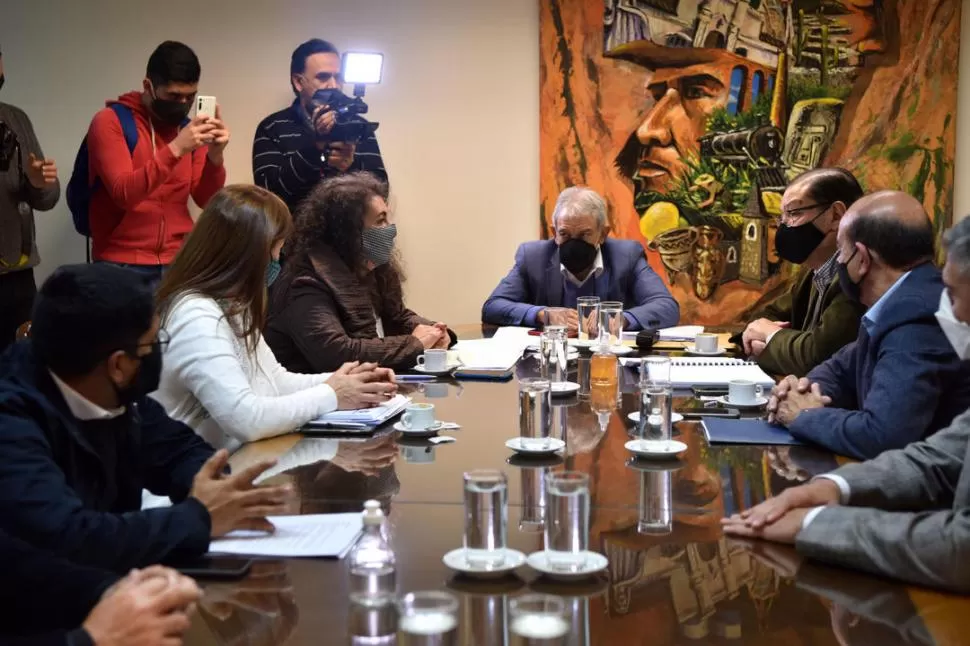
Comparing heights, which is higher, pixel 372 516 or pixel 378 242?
pixel 378 242

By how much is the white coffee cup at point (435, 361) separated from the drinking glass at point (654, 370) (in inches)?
30.5

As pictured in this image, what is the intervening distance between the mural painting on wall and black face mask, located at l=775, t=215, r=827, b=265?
6.73 ft

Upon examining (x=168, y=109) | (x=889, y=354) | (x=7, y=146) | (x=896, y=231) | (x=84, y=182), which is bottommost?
(x=889, y=354)

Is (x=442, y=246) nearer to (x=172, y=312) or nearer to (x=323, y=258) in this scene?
(x=323, y=258)

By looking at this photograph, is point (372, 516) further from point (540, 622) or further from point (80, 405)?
point (80, 405)

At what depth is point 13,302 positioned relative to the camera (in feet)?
13.4

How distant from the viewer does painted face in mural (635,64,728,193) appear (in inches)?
208

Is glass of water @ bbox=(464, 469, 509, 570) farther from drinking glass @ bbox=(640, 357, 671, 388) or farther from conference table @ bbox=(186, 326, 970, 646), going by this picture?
drinking glass @ bbox=(640, 357, 671, 388)

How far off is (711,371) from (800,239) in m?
0.54

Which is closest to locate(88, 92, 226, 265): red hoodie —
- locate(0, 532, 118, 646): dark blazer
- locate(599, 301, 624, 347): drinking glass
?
locate(599, 301, 624, 347): drinking glass

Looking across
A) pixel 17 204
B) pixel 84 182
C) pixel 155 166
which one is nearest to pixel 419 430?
pixel 155 166

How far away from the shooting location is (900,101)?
5203 mm

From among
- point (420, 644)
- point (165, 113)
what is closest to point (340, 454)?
point (420, 644)

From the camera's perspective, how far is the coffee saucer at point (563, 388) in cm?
284
